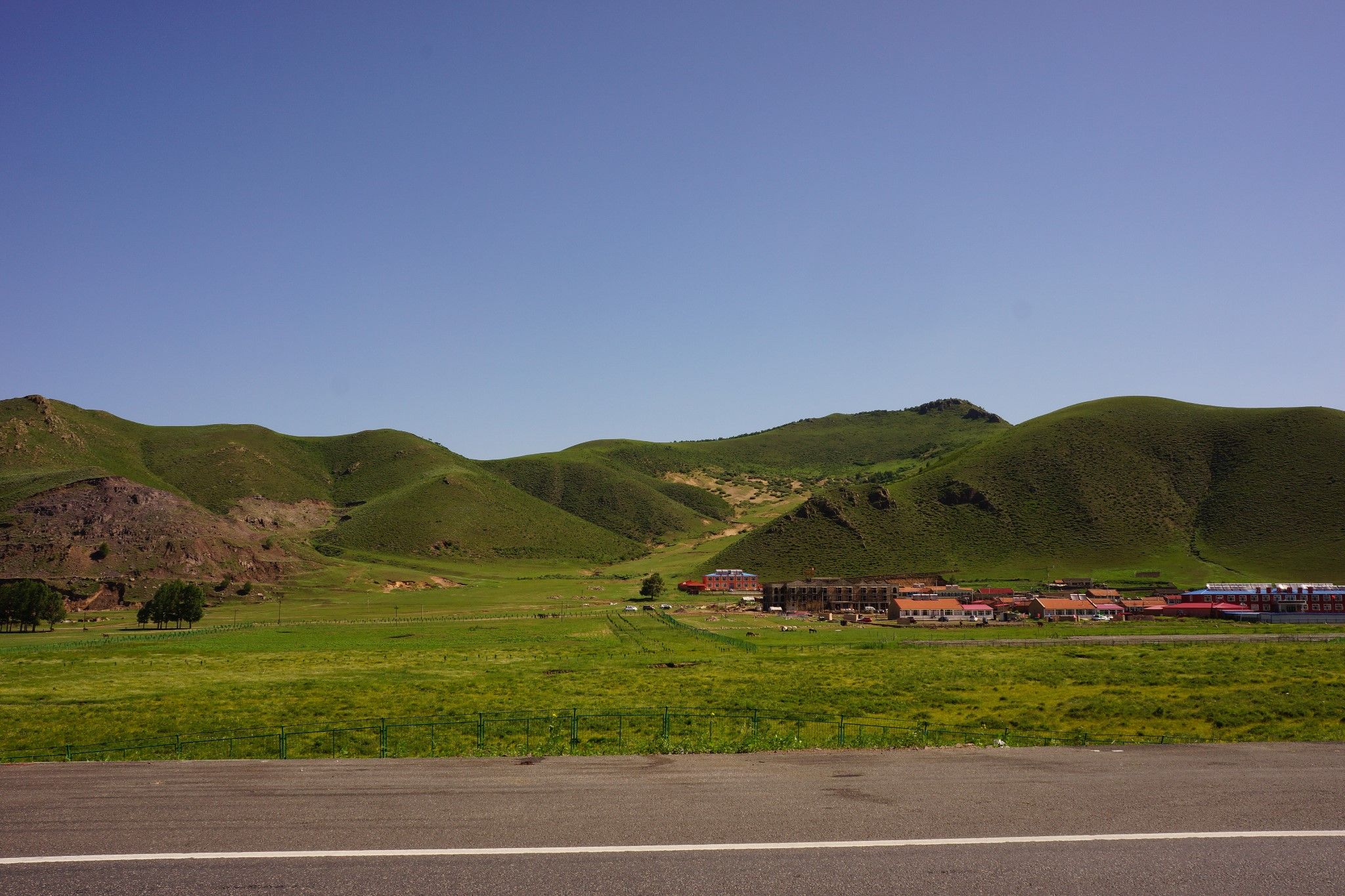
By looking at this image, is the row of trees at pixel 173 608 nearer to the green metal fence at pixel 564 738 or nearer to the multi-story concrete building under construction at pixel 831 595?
the multi-story concrete building under construction at pixel 831 595

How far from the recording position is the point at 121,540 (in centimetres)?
13925

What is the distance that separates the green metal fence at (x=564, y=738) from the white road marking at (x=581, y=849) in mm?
8358

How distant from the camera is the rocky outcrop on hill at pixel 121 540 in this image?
12950 cm

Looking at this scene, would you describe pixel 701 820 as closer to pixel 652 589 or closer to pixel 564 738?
pixel 564 738

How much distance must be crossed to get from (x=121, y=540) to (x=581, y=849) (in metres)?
155

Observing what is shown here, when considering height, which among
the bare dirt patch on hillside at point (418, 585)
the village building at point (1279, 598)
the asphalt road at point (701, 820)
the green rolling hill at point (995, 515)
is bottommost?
the bare dirt patch on hillside at point (418, 585)

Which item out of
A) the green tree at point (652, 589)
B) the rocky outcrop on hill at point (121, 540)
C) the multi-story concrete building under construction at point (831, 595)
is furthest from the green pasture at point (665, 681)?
the green tree at point (652, 589)

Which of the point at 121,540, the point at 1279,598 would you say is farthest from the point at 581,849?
the point at 121,540

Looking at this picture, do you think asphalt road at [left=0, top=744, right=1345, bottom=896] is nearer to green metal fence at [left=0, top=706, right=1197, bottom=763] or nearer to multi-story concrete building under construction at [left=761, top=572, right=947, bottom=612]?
green metal fence at [left=0, top=706, right=1197, bottom=763]

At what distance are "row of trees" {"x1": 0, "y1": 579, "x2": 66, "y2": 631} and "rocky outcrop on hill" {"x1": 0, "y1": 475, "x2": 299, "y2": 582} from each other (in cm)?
2553

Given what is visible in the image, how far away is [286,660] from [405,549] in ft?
442

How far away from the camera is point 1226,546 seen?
154 meters

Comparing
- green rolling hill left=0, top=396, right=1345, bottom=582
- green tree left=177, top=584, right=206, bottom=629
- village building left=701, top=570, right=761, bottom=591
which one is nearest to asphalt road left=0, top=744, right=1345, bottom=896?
green tree left=177, top=584, right=206, bottom=629

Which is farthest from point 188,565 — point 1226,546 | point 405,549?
point 1226,546
